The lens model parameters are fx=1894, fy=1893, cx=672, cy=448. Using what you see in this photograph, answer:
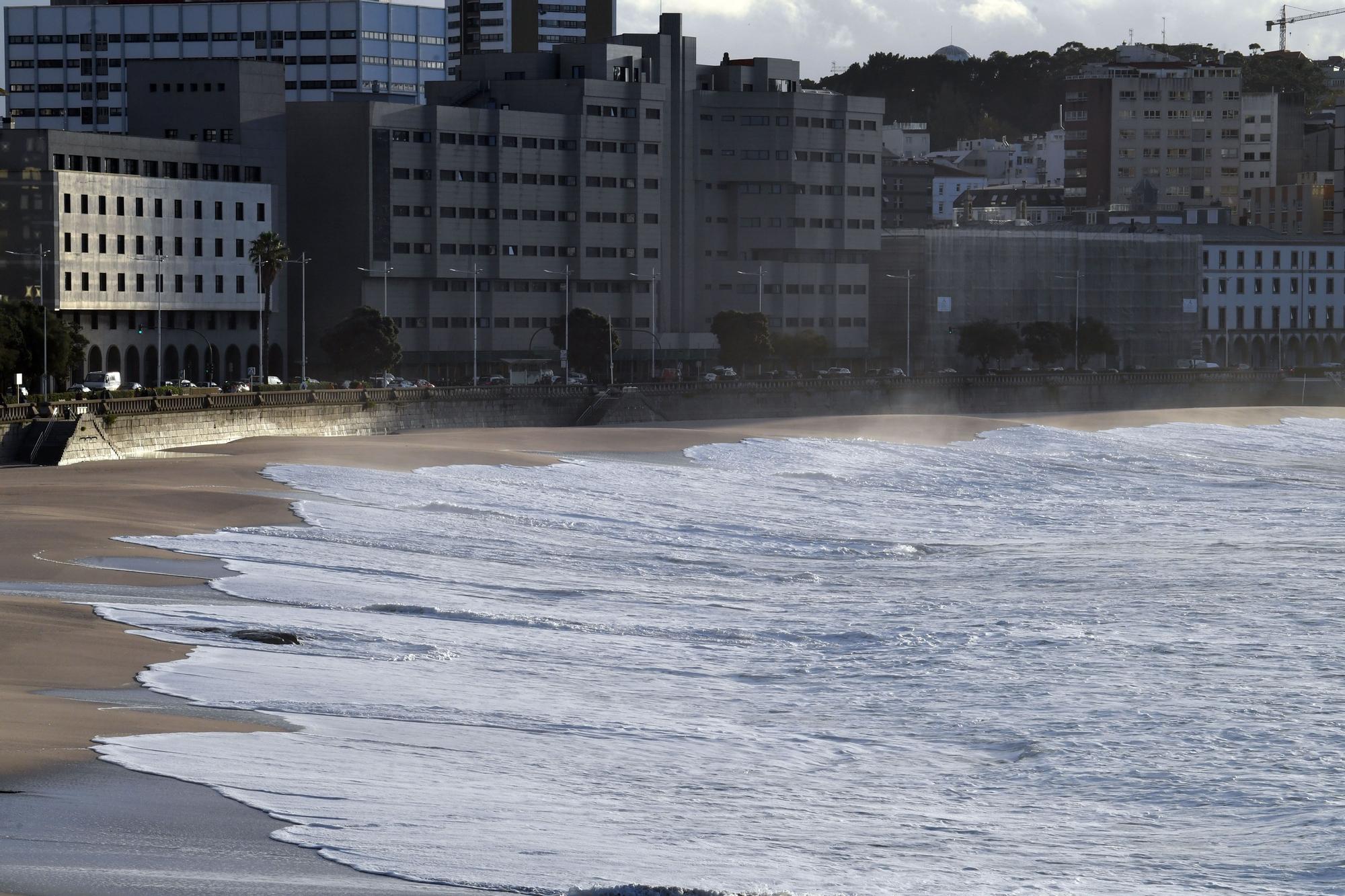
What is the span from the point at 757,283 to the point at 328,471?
339 ft

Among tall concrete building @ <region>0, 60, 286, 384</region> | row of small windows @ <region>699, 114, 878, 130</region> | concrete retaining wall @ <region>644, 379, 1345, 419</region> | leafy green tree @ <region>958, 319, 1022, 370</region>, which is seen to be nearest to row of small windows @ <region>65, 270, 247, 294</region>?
tall concrete building @ <region>0, 60, 286, 384</region>

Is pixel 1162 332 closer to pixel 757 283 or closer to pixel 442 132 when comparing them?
pixel 757 283

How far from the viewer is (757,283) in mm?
167250

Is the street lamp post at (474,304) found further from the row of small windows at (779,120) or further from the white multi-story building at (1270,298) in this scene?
the white multi-story building at (1270,298)

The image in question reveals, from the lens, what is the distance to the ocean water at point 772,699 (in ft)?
72.9

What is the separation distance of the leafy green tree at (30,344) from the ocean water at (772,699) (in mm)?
39326

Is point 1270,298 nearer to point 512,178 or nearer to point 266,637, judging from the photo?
point 512,178

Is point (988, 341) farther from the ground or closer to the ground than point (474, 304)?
closer to the ground

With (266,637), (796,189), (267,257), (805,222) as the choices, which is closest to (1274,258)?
(805,222)

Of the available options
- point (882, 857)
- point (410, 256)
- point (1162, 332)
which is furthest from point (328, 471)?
point (1162, 332)

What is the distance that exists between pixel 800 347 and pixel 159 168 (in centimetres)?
5164

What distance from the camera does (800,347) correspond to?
504 ft

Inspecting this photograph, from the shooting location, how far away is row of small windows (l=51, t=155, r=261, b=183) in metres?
133

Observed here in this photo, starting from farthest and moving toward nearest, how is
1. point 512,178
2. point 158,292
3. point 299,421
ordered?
point 512,178, point 158,292, point 299,421
